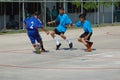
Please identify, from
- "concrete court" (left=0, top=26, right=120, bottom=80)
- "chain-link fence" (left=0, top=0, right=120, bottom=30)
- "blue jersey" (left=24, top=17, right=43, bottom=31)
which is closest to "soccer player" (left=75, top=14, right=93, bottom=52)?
"concrete court" (left=0, top=26, right=120, bottom=80)

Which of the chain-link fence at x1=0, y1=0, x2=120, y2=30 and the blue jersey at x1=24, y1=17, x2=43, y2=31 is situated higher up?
the chain-link fence at x1=0, y1=0, x2=120, y2=30

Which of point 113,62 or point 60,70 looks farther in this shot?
point 113,62

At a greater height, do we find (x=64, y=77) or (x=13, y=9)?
(x=13, y=9)

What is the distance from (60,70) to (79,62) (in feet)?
6.05

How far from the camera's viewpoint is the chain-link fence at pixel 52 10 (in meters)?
32.7

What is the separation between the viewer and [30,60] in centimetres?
1538

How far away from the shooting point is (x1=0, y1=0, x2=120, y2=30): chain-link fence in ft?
107

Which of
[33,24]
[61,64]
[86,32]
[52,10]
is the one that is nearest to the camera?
[61,64]

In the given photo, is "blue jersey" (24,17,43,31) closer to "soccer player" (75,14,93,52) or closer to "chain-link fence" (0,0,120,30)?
"soccer player" (75,14,93,52)

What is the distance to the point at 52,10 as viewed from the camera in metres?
36.1

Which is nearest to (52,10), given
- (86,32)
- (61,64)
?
(86,32)

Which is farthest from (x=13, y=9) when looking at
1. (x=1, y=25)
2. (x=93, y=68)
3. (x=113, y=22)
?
(x=93, y=68)

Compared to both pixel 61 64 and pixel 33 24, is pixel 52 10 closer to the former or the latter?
pixel 33 24

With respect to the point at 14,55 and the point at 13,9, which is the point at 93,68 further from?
the point at 13,9
